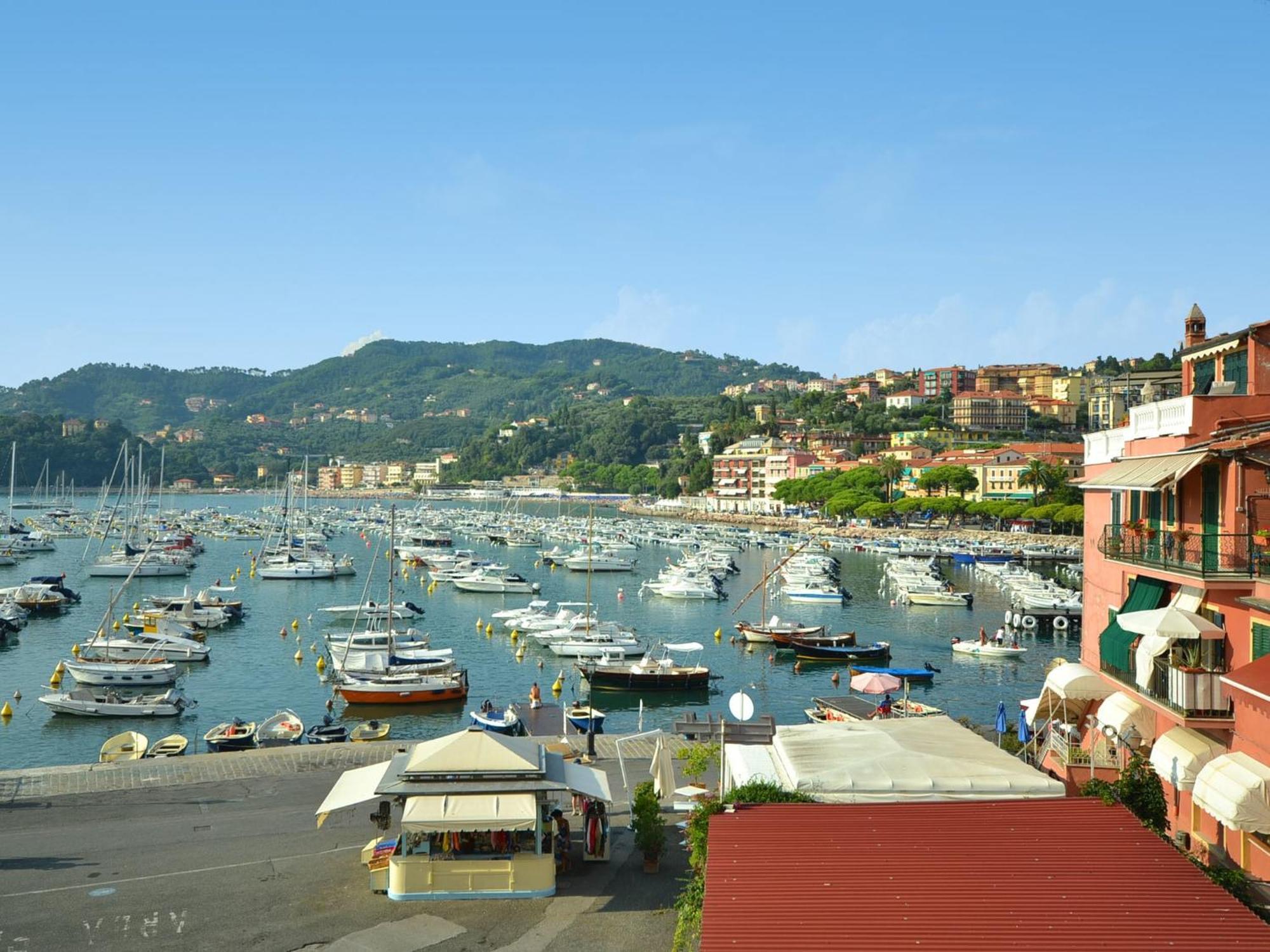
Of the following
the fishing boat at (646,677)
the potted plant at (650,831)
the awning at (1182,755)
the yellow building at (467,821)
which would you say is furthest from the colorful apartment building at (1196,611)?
the fishing boat at (646,677)

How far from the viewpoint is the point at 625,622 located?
193ft

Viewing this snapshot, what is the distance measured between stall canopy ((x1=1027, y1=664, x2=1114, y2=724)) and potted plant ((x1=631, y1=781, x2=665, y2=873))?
727 centimetres

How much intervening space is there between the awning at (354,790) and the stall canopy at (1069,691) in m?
10.8

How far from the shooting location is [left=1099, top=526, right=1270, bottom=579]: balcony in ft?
48.6

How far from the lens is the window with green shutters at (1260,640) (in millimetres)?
14148

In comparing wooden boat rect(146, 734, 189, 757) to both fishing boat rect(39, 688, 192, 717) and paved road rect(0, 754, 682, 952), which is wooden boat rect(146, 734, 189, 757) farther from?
paved road rect(0, 754, 682, 952)

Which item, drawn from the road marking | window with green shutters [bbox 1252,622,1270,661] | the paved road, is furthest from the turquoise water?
window with green shutters [bbox 1252,622,1270,661]

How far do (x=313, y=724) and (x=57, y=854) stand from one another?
59.3ft

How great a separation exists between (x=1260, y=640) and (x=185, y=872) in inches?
571

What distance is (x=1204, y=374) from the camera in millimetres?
18359

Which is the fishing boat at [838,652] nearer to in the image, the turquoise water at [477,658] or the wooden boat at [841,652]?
the wooden boat at [841,652]

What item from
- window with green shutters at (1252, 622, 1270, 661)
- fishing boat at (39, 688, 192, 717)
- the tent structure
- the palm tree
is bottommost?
fishing boat at (39, 688, 192, 717)

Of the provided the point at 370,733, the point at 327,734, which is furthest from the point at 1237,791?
the point at 327,734

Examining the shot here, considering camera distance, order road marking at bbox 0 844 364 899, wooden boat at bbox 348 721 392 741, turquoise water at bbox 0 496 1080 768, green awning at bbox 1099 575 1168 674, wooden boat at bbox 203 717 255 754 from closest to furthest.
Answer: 1. road marking at bbox 0 844 364 899
2. green awning at bbox 1099 575 1168 674
3. wooden boat at bbox 203 717 255 754
4. wooden boat at bbox 348 721 392 741
5. turquoise water at bbox 0 496 1080 768
